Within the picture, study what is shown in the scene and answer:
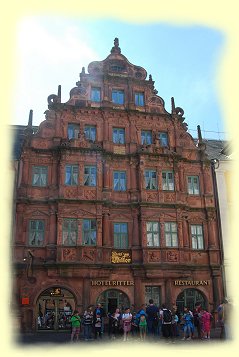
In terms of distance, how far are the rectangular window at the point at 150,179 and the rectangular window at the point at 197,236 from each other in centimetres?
370

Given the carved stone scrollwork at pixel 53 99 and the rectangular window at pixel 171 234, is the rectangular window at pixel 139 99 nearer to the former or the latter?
the carved stone scrollwork at pixel 53 99

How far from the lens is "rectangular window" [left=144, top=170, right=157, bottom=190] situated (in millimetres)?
25156

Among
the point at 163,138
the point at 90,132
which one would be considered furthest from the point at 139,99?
the point at 90,132

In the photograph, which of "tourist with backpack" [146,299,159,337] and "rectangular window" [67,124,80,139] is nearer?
"tourist with backpack" [146,299,159,337]

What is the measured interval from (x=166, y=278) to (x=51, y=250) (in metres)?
6.97

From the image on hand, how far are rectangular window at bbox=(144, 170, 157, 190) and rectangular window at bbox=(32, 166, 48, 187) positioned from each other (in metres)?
6.31

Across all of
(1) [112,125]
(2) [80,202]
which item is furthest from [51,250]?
(1) [112,125]

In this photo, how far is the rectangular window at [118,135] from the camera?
85.4ft

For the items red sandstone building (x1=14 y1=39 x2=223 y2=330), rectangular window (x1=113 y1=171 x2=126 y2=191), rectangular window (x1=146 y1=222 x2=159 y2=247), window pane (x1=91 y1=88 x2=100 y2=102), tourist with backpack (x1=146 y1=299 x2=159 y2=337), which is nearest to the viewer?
tourist with backpack (x1=146 y1=299 x2=159 y2=337)

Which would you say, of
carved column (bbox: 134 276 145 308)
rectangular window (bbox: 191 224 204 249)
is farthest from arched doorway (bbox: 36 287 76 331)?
rectangular window (bbox: 191 224 204 249)

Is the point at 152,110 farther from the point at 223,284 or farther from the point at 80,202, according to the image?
the point at 223,284

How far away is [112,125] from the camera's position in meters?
26.1

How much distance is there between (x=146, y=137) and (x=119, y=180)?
12.3 ft

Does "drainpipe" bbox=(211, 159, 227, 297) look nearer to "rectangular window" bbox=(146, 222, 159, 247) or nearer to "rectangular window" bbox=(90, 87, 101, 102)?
"rectangular window" bbox=(146, 222, 159, 247)
